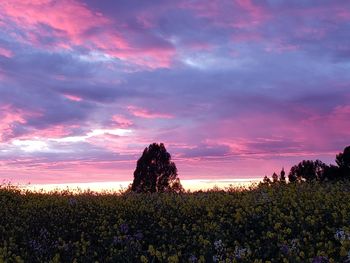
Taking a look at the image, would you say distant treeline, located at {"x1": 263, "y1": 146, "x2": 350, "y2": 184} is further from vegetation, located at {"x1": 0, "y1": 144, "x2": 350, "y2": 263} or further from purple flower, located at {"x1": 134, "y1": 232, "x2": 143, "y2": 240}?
purple flower, located at {"x1": 134, "y1": 232, "x2": 143, "y2": 240}

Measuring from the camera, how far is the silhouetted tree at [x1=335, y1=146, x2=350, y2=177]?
25680mm

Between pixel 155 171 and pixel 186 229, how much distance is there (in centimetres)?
1435

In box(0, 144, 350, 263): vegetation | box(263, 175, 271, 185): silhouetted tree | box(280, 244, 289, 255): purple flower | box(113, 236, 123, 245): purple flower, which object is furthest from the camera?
box(263, 175, 271, 185): silhouetted tree

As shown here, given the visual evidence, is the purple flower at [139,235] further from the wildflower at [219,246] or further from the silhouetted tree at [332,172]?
the silhouetted tree at [332,172]

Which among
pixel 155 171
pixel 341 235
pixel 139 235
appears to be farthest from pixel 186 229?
pixel 155 171

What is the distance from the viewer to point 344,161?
1024 inches

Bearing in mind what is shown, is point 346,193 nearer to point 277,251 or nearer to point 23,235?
point 277,251

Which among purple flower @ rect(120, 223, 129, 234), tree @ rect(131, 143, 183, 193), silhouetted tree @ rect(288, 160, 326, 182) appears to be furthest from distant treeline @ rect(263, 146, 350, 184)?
purple flower @ rect(120, 223, 129, 234)

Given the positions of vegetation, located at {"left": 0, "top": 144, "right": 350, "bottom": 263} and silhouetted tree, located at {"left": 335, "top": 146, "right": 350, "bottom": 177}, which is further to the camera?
silhouetted tree, located at {"left": 335, "top": 146, "right": 350, "bottom": 177}

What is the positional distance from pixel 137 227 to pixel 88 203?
5.68 metres

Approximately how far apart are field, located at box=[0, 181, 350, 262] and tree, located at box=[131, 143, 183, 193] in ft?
26.1

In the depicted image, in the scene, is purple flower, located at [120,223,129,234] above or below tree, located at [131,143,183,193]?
below

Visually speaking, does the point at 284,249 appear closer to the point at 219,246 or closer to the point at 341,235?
the point at 219,246

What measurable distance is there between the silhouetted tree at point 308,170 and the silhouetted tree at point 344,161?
1175 mm
